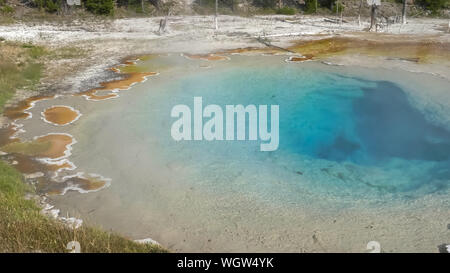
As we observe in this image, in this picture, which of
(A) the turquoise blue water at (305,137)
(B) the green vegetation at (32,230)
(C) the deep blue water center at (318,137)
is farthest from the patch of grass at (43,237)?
(C) the deep blue water center at (318,137)

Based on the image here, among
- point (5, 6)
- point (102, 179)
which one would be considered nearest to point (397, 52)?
point (102, 179)

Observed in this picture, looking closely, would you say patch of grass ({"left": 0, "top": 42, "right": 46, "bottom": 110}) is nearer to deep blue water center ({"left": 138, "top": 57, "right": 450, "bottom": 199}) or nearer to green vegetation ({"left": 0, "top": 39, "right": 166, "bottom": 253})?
deep blue water center ({"left": 138, "top": 57, "right": 450, "bottom": 199})

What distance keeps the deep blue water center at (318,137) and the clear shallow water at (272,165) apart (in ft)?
0.10

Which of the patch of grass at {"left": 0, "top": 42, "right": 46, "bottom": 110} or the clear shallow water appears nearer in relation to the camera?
the clear shallow water

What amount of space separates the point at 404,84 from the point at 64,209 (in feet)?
34.7

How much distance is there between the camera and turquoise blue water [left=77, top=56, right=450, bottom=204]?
7.08 m

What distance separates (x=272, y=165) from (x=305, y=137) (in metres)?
2.05

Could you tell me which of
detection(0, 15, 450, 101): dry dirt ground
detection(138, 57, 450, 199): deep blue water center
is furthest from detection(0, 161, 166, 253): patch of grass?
detection(0, 15, 450, 101): dry dirt ground

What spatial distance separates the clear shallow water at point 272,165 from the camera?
5.74 m

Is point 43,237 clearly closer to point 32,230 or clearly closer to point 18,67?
point 32,230

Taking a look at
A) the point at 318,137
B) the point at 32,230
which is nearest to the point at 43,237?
the point at 32,230

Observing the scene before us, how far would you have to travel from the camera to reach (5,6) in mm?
23469

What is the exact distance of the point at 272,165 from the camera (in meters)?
7.79

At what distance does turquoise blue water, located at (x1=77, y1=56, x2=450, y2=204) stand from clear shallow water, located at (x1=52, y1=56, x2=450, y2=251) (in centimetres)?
3
